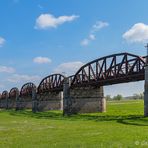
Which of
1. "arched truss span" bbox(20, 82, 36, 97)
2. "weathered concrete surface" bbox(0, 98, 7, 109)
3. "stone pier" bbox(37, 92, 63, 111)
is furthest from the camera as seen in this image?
"weathered concrete surface" bbox(0, 98, 7, 109)

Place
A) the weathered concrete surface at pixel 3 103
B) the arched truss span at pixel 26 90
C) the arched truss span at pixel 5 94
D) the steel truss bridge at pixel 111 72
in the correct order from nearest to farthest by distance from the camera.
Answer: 1. the steel truss bridge at pixel 111 72
2. the arched truss span at pixel 26 90
3. the weathered concrete surface at pixel 3 103
4. the arched truss span at pixel 5 94

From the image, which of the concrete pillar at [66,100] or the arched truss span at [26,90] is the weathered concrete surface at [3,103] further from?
the concrete pillar at [66,100]

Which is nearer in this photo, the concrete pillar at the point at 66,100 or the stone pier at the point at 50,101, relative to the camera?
the concrete pillar at the point at 66,100

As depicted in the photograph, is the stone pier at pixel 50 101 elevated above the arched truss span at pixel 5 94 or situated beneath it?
situated beneath

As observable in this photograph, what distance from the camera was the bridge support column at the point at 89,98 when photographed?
73.2 m

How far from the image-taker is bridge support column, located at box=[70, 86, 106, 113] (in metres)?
73.2

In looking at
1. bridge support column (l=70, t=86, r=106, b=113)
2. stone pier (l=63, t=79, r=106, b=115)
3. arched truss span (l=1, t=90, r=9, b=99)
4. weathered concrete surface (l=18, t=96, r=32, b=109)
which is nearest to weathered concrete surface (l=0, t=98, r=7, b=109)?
arched truss span (l=1, t=90, r=9, b=99)

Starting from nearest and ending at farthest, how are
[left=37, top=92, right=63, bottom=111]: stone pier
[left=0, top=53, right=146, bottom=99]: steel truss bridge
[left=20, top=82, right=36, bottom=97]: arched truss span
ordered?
[left=0, top=53, right=146, bottom=99]: steel truss bridge, [left=37, top=92, right=63, bottom=111]: stone pier, [left=20, top=82, right=36, bottom=97]: arched truss span

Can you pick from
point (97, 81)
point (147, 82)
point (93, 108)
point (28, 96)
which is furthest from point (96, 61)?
point (28, 96)

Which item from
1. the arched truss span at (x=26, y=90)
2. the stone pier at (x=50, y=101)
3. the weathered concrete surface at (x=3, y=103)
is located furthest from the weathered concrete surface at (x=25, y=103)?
the weathered concrete surface at (x=3, y=103)

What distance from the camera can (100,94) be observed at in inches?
2911

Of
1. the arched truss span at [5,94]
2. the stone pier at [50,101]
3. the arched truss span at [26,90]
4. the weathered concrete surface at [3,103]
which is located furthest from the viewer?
the arched truss span at [5,94]

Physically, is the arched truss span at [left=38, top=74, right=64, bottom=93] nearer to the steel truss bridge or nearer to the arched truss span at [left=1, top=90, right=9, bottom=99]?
the steel truss bridge

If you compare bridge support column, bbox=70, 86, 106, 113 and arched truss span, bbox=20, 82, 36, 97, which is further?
arched truss span, bbox=20, 82, 36, 97
